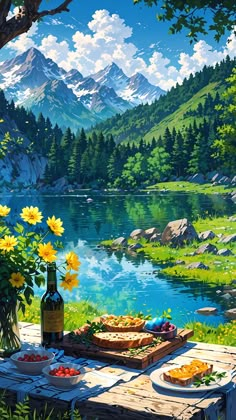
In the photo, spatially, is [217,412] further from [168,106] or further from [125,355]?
[168,106]

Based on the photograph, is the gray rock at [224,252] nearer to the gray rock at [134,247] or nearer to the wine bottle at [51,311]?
the gray rock at [134,247]

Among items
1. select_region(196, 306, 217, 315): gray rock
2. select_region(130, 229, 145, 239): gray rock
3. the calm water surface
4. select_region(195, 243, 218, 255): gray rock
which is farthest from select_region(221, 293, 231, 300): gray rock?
select_region(130, 229, 145, 239): gray rock

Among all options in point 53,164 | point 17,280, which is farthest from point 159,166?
point 17,280

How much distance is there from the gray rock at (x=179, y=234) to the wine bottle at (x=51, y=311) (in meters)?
18.8

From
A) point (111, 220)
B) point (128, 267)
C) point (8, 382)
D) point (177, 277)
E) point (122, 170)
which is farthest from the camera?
point (122, 170)

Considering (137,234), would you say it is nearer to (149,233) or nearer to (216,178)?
(149,233)

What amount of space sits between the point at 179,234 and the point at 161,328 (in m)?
18.8

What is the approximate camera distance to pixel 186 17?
7.08 m

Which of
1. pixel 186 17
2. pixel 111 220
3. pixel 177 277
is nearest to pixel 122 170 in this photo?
pixel 111 220

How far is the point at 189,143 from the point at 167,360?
150 feet

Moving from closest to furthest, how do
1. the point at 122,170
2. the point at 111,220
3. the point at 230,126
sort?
the point at 230,126 < the point at 111,220 < the point at 122,170

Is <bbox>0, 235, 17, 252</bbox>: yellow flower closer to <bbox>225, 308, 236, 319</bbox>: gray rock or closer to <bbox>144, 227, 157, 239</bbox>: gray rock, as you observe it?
<bbox>225, 308, 236, 319</bbox>: gray rock

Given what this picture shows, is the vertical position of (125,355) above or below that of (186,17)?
below

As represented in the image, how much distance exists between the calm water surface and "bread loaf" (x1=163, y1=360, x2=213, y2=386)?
38.2ft
